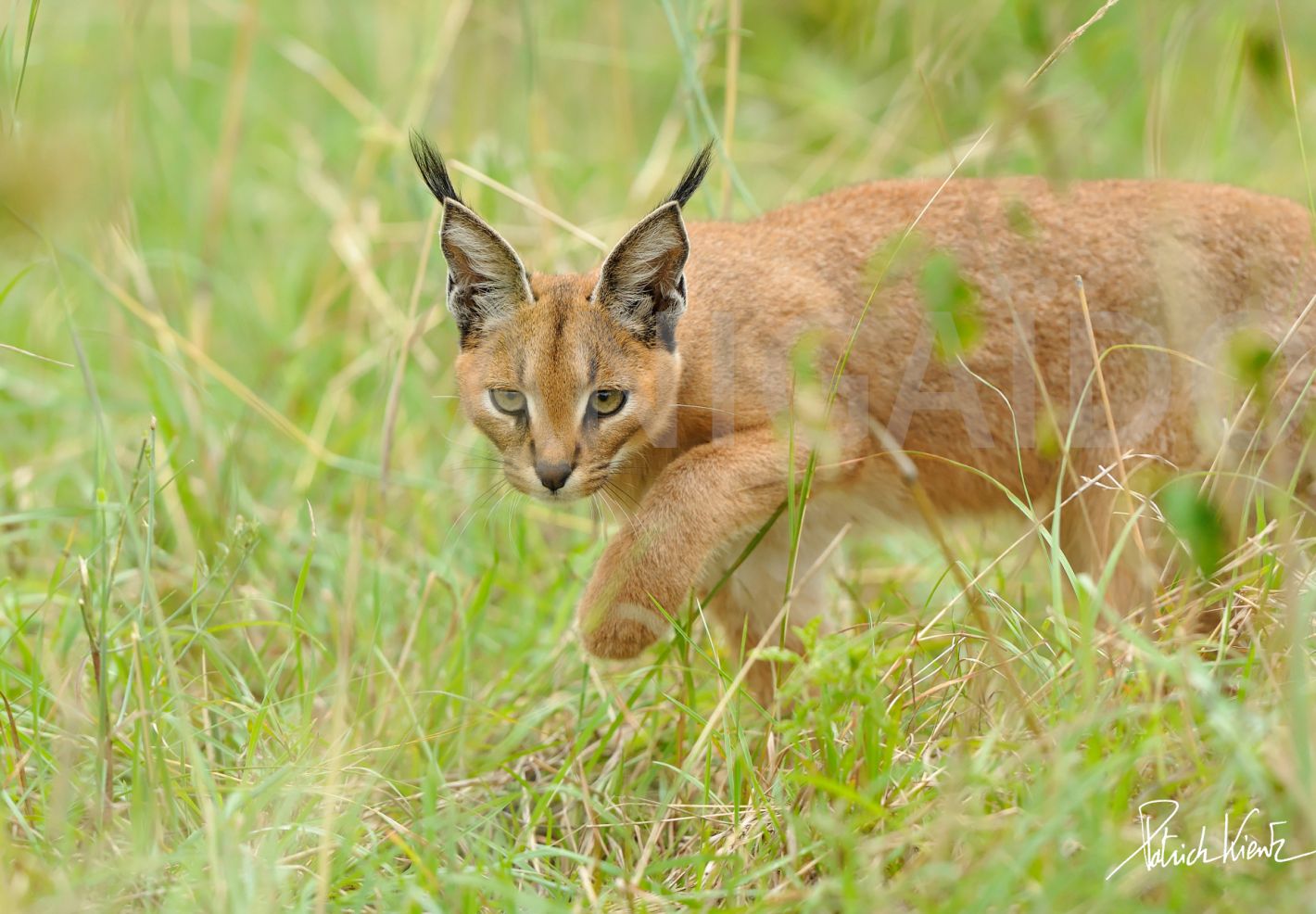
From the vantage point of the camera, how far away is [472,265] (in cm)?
451

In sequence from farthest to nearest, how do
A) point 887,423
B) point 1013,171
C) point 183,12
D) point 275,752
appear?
1. point 183,12
2. point 1013,171
3. point 887,423
4. point 275,752

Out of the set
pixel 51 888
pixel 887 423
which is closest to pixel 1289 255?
pixel 887 423

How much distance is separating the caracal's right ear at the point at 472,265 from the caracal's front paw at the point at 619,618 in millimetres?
1005

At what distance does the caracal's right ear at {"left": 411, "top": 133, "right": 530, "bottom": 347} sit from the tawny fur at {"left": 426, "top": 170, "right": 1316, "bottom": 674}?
0.25 feet

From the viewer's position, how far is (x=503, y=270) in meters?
4.48

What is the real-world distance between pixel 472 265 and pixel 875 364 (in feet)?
4.90

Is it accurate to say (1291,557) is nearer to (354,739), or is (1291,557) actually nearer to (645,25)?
(354,739)

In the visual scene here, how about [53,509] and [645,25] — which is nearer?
[53,509]

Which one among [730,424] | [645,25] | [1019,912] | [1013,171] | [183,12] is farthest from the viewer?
[645,25]

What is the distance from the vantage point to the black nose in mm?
4250

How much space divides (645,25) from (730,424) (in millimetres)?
7113
